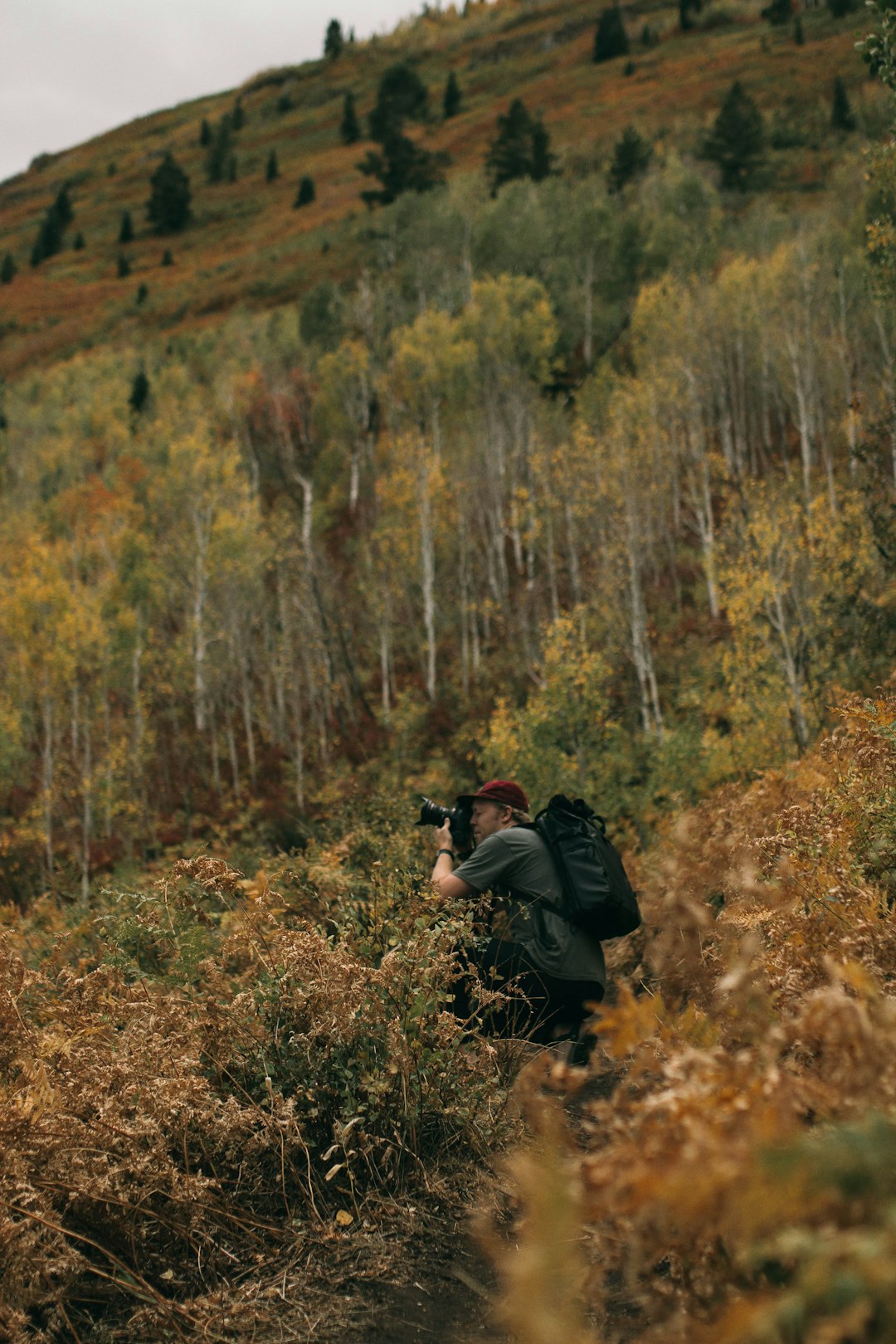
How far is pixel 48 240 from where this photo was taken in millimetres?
84062

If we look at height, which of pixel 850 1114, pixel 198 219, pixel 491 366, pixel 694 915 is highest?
pixel 198 219

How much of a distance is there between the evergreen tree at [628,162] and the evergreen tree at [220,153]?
188ft


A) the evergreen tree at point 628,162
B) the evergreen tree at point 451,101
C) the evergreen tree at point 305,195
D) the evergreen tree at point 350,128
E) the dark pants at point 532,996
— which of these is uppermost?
the evergreen tree at point 350,128

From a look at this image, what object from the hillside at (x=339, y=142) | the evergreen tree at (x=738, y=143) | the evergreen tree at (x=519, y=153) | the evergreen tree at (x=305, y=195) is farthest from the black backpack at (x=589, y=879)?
the evergreen tree at (x=305, y=195)

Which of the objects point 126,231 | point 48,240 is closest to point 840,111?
point 126,231

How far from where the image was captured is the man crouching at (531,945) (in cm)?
405

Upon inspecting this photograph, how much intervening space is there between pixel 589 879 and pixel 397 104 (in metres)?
75.8

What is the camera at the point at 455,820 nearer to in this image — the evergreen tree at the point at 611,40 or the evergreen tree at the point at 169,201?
the evergreen tree at the point at 169,201

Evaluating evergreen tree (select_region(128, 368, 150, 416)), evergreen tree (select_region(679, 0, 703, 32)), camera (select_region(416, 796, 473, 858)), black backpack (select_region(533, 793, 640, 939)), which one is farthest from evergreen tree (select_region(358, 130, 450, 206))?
black backpack (select_region(533, 793, 640, 939))

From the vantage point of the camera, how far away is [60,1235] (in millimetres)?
2447

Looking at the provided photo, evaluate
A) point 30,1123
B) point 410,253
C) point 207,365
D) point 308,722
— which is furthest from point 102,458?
point 30,1123

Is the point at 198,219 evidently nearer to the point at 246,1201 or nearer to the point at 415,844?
the point at 415,844

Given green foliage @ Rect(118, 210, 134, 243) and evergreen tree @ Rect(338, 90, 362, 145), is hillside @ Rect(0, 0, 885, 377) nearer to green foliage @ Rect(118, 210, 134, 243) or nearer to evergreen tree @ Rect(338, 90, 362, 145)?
green foliage @ Rect(118, 210, 134, 243)

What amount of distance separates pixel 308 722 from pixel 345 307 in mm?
24263
